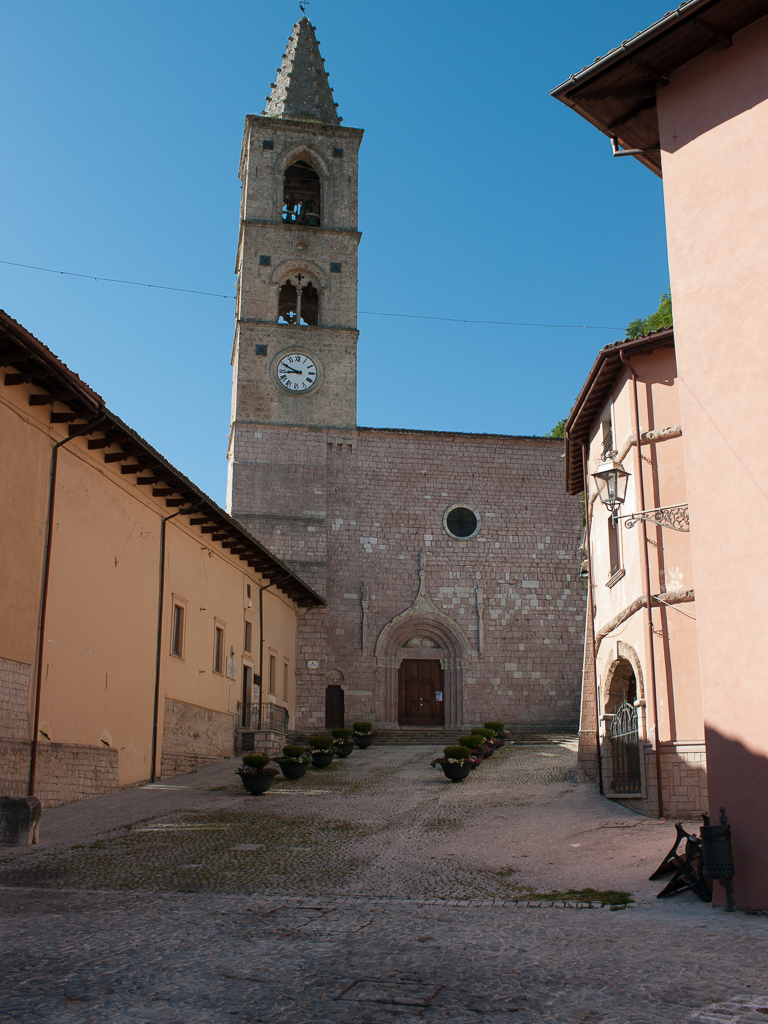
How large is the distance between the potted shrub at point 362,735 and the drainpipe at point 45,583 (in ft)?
40.8

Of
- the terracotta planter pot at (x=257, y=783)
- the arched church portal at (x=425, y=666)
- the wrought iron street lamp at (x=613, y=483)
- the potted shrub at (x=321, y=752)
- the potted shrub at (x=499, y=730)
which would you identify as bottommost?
the terracotta planter pot at (x=257, y=783)

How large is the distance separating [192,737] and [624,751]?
8.76 metres

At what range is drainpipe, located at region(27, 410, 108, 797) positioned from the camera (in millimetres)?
12000

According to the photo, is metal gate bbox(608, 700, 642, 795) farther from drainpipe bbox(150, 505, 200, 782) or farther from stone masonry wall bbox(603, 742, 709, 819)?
drainpipe bbox(150, 505, 200, 782)

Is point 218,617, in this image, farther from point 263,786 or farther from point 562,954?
point 562,954

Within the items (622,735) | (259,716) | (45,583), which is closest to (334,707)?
(259,716)

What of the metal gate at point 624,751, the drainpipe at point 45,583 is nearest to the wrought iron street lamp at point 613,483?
the metal gate at point 624,751

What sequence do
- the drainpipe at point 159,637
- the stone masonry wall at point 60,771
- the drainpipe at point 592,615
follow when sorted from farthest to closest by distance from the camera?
the drainpipe at point 159,637 → the drainpipe at point 592,615 → the stone masonry wall at point 60,771

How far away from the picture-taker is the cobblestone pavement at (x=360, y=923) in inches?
177

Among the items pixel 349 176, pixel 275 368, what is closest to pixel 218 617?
pixel 275 368

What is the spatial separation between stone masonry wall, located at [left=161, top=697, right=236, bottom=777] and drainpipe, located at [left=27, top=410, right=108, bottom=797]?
190 inches

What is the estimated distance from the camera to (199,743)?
738 inches

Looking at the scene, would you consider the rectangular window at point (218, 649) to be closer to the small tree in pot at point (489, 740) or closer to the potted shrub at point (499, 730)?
the small tree in pot at point (489, 740)

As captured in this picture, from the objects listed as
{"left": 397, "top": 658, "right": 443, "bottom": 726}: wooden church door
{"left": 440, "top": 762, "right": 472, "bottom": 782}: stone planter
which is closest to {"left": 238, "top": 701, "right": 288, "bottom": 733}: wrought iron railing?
{"left": 397, "top": 658, "right": 443, "bottom": 726}: wooden church door
